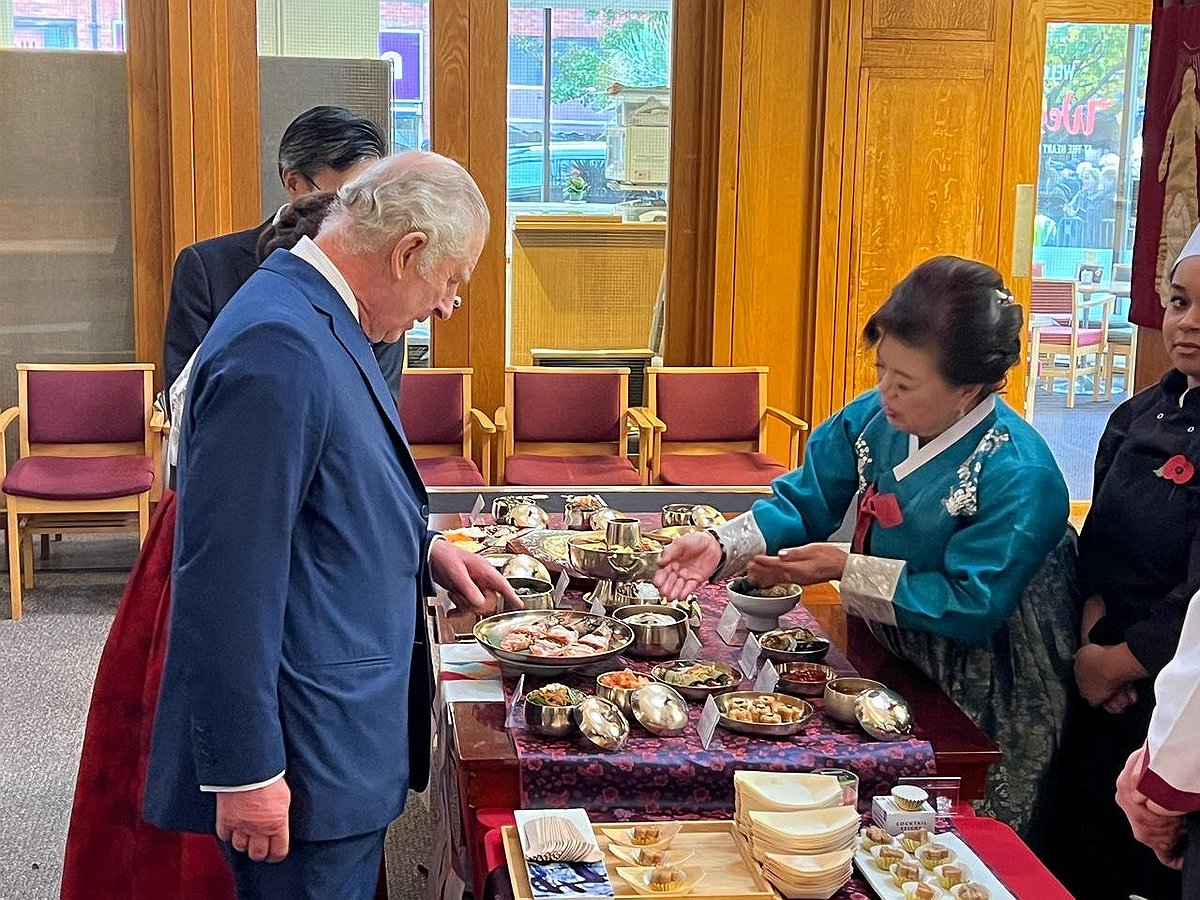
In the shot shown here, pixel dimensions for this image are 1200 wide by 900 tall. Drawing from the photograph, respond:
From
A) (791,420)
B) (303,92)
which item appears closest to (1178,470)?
(791,420)

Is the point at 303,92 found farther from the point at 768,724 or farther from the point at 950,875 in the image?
the point at 950,875

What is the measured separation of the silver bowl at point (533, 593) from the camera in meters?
2.68

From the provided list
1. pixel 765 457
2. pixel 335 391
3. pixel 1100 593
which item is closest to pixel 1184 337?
pixel 1100 593

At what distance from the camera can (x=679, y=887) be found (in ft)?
5.96

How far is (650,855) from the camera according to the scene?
187 centimetres

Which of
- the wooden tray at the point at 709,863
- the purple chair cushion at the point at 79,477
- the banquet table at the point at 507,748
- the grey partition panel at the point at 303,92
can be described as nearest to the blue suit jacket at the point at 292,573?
the banquet table at the point at 507,748

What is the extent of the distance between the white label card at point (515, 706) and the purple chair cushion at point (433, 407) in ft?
11.9

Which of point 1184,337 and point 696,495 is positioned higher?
point 1184,337

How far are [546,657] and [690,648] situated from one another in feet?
0.92

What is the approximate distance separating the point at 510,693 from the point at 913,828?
0.70 m

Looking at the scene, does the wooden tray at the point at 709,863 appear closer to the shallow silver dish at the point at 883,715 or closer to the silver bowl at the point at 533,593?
the shallow silver dish at the point at 883,715

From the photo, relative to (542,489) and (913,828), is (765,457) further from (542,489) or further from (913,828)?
(913,828)

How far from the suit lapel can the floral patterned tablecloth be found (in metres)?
0.47

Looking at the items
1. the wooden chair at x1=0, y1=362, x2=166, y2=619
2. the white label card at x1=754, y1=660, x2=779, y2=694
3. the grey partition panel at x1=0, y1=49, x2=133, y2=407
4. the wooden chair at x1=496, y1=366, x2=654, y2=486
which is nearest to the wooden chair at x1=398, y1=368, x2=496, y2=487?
the wooden chair at x1=496, y1=366, x2=654, y2=486
